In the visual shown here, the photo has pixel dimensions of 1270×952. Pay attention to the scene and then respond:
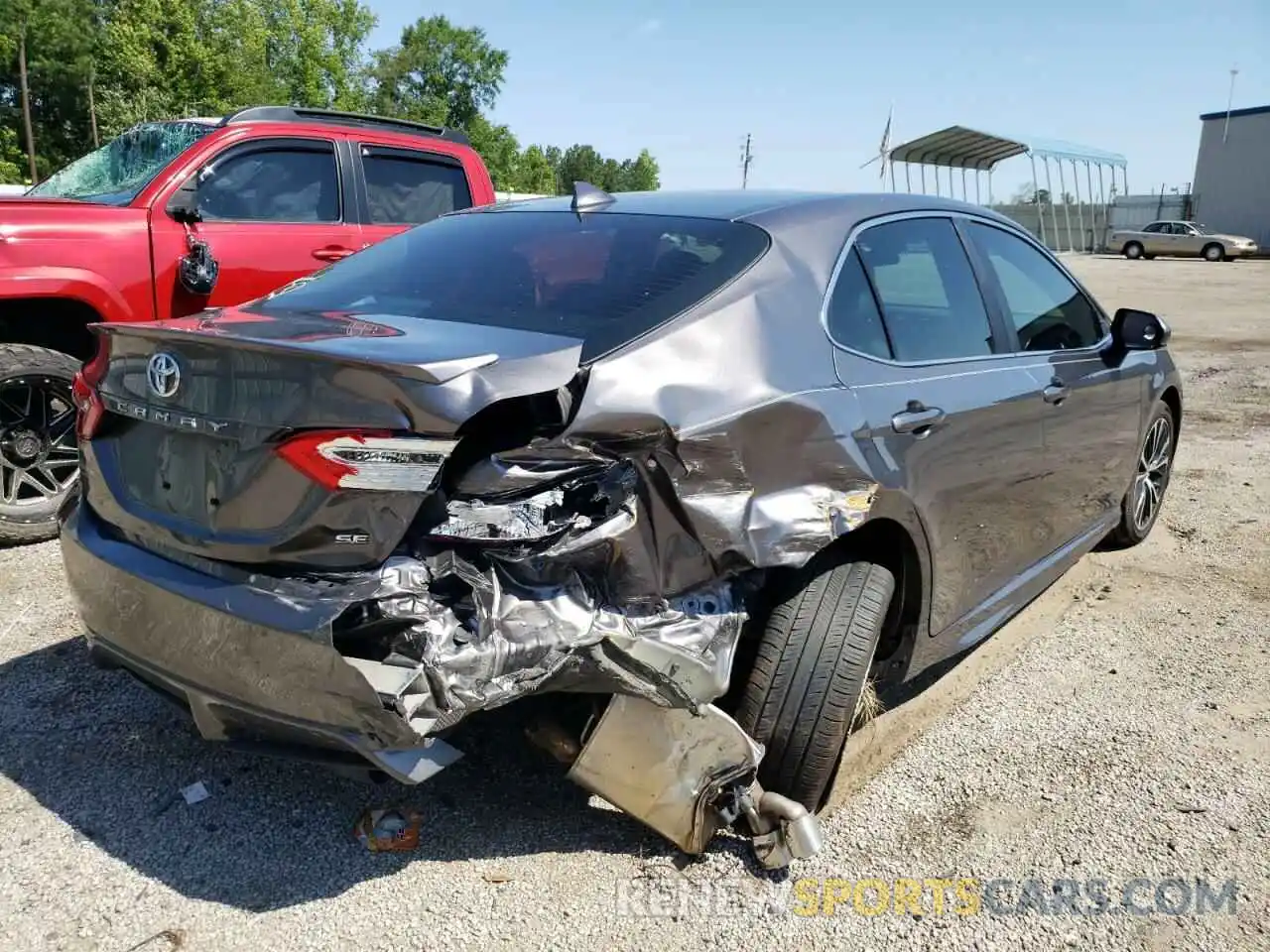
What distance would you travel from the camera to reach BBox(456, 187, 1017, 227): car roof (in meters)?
2.98

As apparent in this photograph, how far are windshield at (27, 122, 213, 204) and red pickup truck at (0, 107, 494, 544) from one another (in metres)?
0.01

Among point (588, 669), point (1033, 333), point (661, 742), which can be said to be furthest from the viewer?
point (1033, 333)

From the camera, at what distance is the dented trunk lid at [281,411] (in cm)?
209

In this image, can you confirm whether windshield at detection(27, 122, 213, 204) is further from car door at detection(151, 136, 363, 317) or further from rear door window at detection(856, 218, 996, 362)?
rear door window at detection(856, 218, 996, 362)

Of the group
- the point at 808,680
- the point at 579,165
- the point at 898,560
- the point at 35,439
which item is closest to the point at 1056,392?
the point at 898,560

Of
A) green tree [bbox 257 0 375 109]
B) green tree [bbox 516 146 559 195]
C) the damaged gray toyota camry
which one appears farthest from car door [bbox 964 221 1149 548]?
green tree [bbox 516 146 559 195]

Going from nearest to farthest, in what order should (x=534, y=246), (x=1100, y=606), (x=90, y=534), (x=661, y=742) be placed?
(x=661, y=742) < (x=90, y=534) < (x=534, y=246) < (x=1100, y=606)

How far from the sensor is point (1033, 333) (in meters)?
3.78

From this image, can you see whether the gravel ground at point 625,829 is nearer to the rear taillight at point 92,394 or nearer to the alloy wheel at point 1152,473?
the rear taillight at point 92,394

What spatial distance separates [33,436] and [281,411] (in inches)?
132

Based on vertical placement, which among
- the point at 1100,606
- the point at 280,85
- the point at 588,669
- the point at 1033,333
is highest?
the point at 280,85

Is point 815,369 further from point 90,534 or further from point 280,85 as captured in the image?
point 280,85

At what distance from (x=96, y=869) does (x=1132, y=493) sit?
175 inches

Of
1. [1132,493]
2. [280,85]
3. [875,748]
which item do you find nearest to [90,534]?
[875,748]
